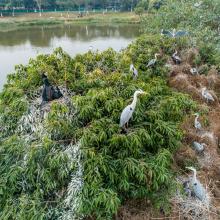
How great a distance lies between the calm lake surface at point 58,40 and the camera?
1352cm

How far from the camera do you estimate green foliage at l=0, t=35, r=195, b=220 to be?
10.5ft

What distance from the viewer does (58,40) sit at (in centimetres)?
1856

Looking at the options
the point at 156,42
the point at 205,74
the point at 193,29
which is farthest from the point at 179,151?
the point at 193,29

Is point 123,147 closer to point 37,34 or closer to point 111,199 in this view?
point 111,199

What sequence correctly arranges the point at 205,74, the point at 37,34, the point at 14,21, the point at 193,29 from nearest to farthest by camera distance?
the point at 205,74, the point at 193,29, the point at 37,34, the point at 14,21

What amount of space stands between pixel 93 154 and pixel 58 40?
16266 mm

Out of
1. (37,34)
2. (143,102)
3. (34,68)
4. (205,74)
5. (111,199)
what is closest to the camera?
(111,199)

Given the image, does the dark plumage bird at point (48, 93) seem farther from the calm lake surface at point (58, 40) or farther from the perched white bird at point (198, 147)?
the calm lake surface at point (58, 40)

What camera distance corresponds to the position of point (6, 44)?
16359 millimetres

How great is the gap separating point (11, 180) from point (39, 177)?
0.29m

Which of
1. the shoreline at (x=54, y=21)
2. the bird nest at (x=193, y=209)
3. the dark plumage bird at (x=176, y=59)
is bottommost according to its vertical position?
the shoreline at (x=54, y=21)

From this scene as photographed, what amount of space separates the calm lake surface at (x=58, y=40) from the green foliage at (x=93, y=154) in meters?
6.90

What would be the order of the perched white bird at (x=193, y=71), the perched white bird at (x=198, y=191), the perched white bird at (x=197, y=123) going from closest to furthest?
the perched white bird at (x=198, y=191) < the perched white bird at (x=197, y=123) < the perched white bird at (x=193, y=71)

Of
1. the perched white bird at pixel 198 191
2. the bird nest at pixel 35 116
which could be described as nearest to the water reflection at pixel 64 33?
the bird nest at pixel 35 116
